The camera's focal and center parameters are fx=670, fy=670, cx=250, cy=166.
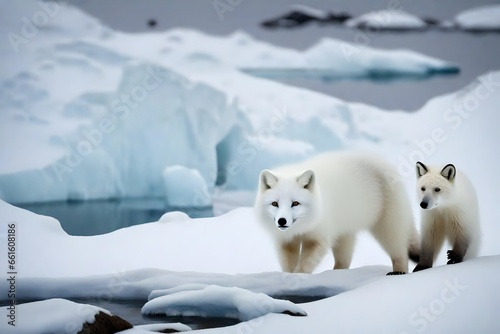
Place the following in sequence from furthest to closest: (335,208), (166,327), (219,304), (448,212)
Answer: (335,208)
(448,212)
(219,304)
(166,327)

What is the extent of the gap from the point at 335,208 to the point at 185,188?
1.33m

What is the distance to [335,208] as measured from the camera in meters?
3.83

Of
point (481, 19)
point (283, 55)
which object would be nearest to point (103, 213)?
point (283, 55)

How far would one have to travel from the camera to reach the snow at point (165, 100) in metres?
4.76

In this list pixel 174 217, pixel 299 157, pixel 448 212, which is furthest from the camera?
pixel 299 157

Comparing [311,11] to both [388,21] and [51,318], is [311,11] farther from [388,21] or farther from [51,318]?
[51,318]

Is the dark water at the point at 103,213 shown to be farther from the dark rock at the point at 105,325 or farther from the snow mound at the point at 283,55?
the dark rock at the point at 105,325

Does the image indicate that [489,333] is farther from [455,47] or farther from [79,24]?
[79,24]

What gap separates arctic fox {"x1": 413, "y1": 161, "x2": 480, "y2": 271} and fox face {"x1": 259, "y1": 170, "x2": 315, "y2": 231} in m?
0.61

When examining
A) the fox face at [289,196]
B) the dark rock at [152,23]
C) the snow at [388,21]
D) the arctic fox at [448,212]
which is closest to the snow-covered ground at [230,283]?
the arctic fox at [448,212]

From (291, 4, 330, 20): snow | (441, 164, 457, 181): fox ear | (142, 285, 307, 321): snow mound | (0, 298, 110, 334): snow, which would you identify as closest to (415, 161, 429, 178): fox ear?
(441, 164, 457, 181): fox ear

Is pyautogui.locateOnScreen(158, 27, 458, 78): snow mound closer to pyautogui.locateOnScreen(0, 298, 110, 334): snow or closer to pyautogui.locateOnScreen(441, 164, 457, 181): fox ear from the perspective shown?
pyautogui.locateOnScreen(441, 164, 457, 181): fox ear

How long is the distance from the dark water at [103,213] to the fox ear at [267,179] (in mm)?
1112

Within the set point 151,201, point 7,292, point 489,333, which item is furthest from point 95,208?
point 489,333
